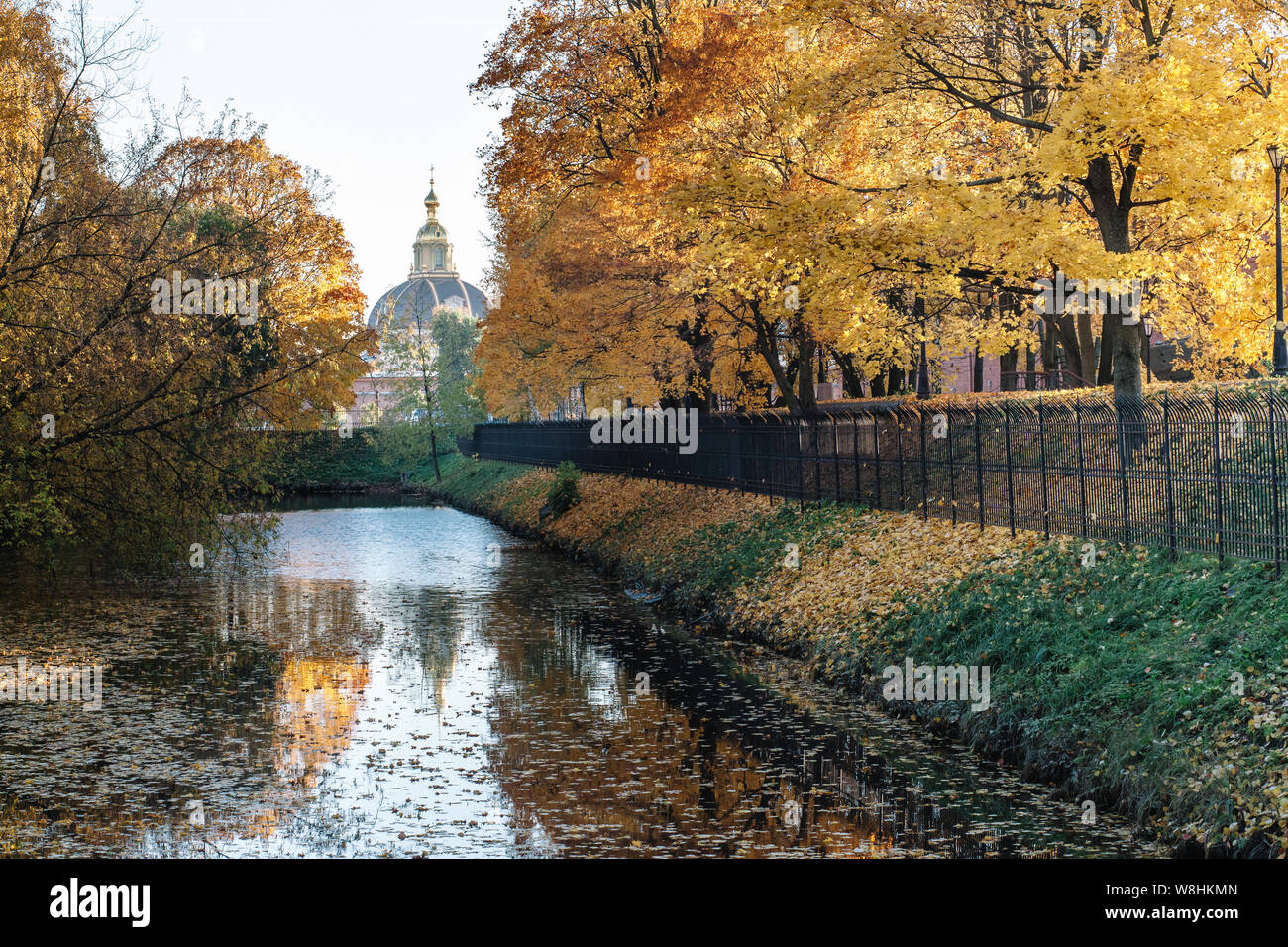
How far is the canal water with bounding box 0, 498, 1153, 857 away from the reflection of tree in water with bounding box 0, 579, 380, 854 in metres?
0.04

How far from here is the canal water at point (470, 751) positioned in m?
9.95

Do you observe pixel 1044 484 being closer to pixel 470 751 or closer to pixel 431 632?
pixel 470 751

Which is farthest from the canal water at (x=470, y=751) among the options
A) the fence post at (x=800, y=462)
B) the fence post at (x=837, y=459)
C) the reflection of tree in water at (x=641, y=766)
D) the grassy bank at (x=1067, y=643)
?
the fence post at (x=800, y=462)

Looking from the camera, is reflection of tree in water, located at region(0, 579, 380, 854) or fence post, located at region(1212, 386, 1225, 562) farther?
fence post, located at region(1212, 386, 1225, 562)

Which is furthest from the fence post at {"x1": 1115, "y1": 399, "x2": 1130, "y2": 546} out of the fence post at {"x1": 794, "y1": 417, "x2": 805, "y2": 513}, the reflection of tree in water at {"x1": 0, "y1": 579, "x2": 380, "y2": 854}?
the fence post at {"x1": 794, "y1": 417, "x2": 805, "y2": 513}

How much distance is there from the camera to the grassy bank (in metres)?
9.65

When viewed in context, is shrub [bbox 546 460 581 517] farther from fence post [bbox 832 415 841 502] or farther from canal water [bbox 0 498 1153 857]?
fence post [bbox 832 415 841 502]

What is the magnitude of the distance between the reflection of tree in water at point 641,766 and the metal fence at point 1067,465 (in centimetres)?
441

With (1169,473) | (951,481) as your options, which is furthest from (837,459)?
(1169,473)

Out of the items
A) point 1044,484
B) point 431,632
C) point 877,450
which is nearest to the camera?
point 1044,484

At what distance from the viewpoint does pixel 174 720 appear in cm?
1436

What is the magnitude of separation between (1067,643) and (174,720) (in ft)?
30.9

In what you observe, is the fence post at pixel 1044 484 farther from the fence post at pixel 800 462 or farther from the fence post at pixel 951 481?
the fence post at pixel 800 462
